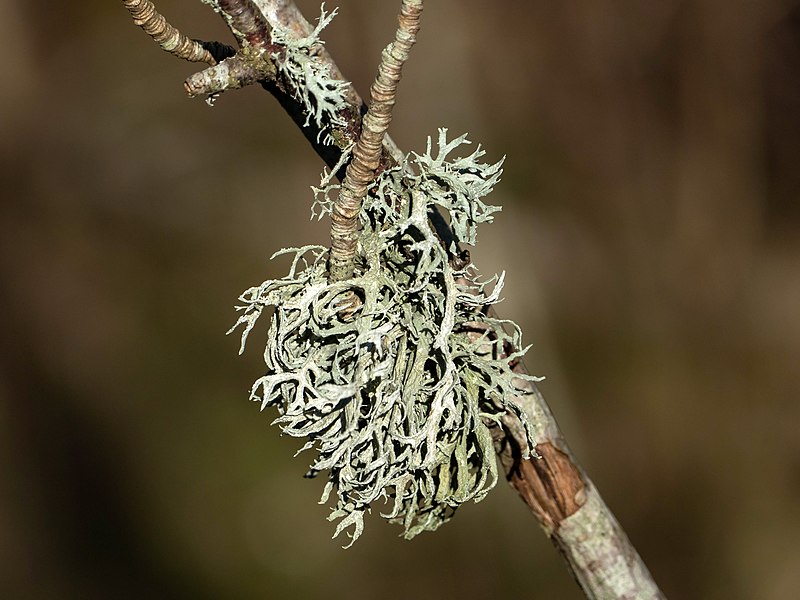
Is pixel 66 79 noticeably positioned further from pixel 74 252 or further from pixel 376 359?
pixel 376 359

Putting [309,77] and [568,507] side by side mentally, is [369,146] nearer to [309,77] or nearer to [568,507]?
[309,77]

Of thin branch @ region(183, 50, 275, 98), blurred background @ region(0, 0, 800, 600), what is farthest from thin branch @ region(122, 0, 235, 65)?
blurred background @ region(0, 0, 800, 600)

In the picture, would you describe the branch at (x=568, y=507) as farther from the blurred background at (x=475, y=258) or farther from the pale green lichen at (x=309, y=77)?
the blurred background at (x=475, y=258)

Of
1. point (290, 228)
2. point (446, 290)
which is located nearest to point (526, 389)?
point (446, 290)

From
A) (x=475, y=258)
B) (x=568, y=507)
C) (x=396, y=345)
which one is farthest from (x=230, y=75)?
(x=475, y=258)

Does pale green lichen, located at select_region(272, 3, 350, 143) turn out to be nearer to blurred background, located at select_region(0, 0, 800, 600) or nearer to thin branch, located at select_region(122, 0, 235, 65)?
thin branch, located at select_region(122, 0, 235, 65)

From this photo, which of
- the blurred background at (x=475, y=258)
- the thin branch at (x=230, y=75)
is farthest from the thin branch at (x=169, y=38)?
the blurred background at (x=475, y=258)
